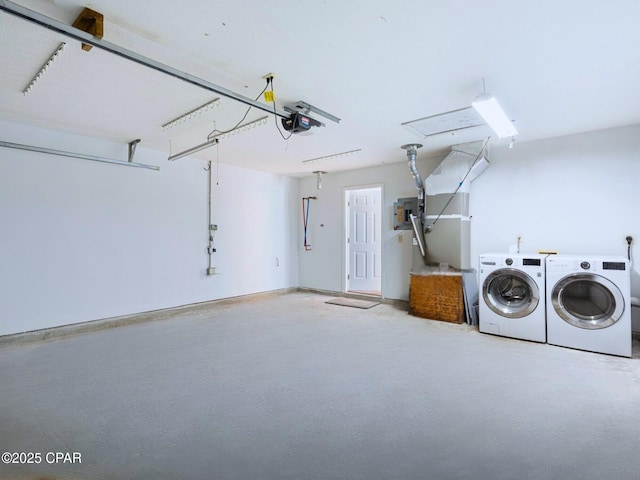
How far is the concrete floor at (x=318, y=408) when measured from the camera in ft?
5.27

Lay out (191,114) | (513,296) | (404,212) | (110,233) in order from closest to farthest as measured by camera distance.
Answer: (191,114), (513,296), (110,233), (404,212)

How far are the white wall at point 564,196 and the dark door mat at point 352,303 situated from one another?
180 cm

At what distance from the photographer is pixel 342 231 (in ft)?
20.3

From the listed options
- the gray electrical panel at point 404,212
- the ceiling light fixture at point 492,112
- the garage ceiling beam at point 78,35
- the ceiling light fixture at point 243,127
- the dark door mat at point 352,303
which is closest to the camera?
the garage ceiling beam at point 78,35

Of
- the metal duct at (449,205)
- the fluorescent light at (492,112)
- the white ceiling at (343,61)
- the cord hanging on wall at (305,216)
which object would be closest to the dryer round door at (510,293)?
the metal duct at (449,205)

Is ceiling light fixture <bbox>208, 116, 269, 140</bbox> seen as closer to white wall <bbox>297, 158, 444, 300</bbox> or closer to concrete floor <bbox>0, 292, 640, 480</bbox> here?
white wall <bbox>297, 158, 444, 300</bbox>

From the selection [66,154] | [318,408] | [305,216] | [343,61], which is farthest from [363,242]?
[66,154]

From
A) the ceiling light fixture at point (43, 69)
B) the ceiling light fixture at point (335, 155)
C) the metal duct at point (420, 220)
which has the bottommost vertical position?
the metal duct at point (420, 220)

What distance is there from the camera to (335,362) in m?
2.94

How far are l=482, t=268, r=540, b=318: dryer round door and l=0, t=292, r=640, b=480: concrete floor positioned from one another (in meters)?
0.35

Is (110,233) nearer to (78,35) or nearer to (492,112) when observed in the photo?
(78,35)

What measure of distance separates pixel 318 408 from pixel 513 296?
2841mm

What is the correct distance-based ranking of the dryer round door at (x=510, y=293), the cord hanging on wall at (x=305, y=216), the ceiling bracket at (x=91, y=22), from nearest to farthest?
the ceiling bracket at (x=91, y=22) < the dryer round door at (x=510, y=293) < the cord hanging on wall at (x=305, y=216)

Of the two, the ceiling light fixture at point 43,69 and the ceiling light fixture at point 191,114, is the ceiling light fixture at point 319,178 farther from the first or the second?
the ceiling light fixture at point 43,69
